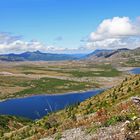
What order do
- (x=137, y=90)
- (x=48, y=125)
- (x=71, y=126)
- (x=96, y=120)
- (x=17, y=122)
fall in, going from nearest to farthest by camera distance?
(x=96, y=120) → (x=71, y=126) → (x=48, y=125) → (x=137, y=90) → (x=17, y=122)

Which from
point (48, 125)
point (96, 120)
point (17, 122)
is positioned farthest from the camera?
point (17, 122)

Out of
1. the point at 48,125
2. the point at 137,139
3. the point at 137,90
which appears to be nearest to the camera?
the point at 137,139

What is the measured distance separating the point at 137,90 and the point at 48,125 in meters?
16.7

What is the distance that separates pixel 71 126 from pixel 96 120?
147 inches

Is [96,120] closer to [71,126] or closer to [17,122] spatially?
[71,126]

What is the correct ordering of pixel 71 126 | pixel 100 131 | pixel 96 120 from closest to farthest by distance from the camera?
pixel 100 131 → pixel 96 120 → pixel 71 126

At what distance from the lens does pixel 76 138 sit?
2988cm

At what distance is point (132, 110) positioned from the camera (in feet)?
110

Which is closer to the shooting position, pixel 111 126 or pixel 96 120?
pixel 111 126

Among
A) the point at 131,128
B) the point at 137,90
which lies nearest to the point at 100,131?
the point at 131,128

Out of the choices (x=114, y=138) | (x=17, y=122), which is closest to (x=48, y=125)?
(x=114, y=138)

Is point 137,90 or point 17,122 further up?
point 137,90

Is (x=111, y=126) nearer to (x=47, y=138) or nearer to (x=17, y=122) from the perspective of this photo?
(x=47, y=138)

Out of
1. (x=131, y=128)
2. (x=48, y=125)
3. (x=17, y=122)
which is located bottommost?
(x=17, y=122)
